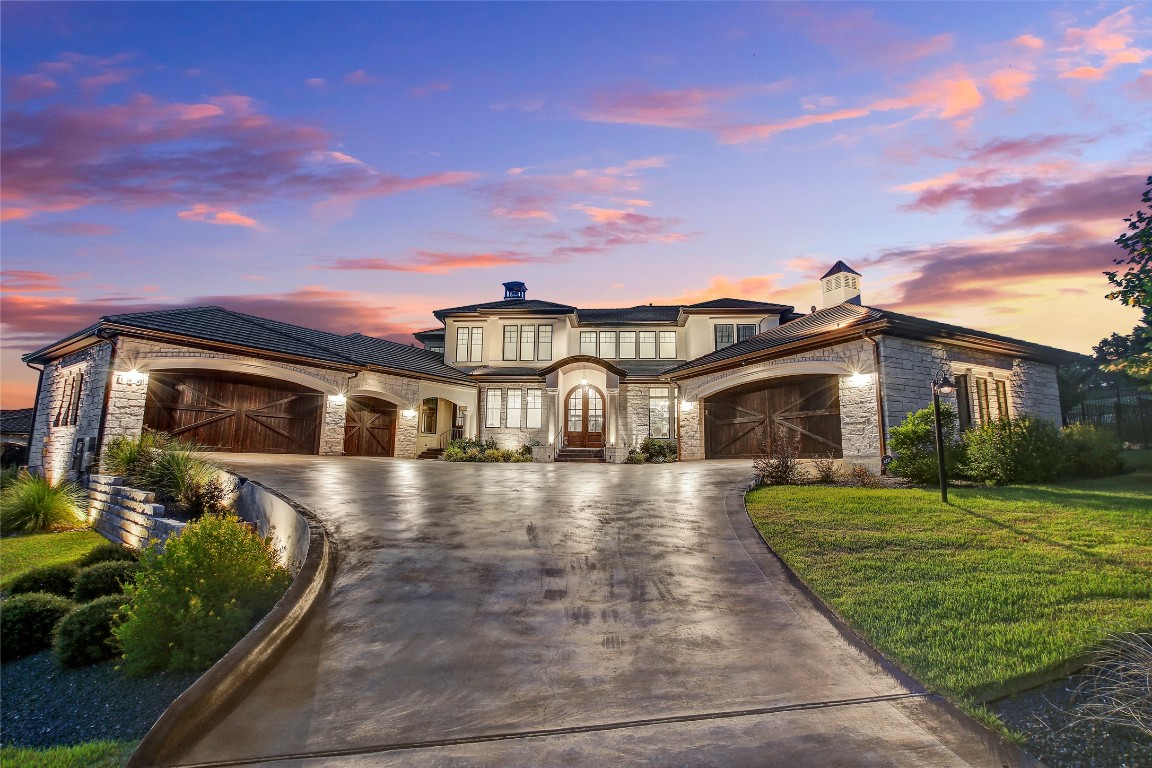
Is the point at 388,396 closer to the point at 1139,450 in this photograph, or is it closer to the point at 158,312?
the point at 158,312

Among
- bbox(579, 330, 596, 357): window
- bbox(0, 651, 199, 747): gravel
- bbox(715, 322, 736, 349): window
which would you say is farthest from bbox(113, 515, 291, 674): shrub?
bbox(715, 322, 736, 349): window

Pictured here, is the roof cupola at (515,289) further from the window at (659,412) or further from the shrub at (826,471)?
the shrub at (826,471)

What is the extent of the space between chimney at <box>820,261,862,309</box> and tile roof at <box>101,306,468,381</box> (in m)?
15.2

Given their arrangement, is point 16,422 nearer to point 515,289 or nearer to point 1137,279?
point 515,289

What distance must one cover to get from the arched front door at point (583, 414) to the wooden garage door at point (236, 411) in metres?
9.61

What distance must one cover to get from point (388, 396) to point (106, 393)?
866 centimetres

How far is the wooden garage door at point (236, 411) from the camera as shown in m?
17.0

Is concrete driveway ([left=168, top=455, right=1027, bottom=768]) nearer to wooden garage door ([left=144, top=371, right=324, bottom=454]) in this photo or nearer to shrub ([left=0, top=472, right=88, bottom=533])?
shrub ([left=0, top=472, right=88, bottom=533])

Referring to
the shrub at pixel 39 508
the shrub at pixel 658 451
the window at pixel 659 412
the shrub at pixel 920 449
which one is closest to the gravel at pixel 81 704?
the shrub at pixel 39 508

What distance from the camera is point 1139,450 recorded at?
776 inches

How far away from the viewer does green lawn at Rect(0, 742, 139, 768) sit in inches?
150

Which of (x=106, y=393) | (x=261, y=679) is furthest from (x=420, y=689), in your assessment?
(x=106, y=393)

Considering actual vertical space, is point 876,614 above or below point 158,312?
below

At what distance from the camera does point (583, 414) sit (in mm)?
24531
